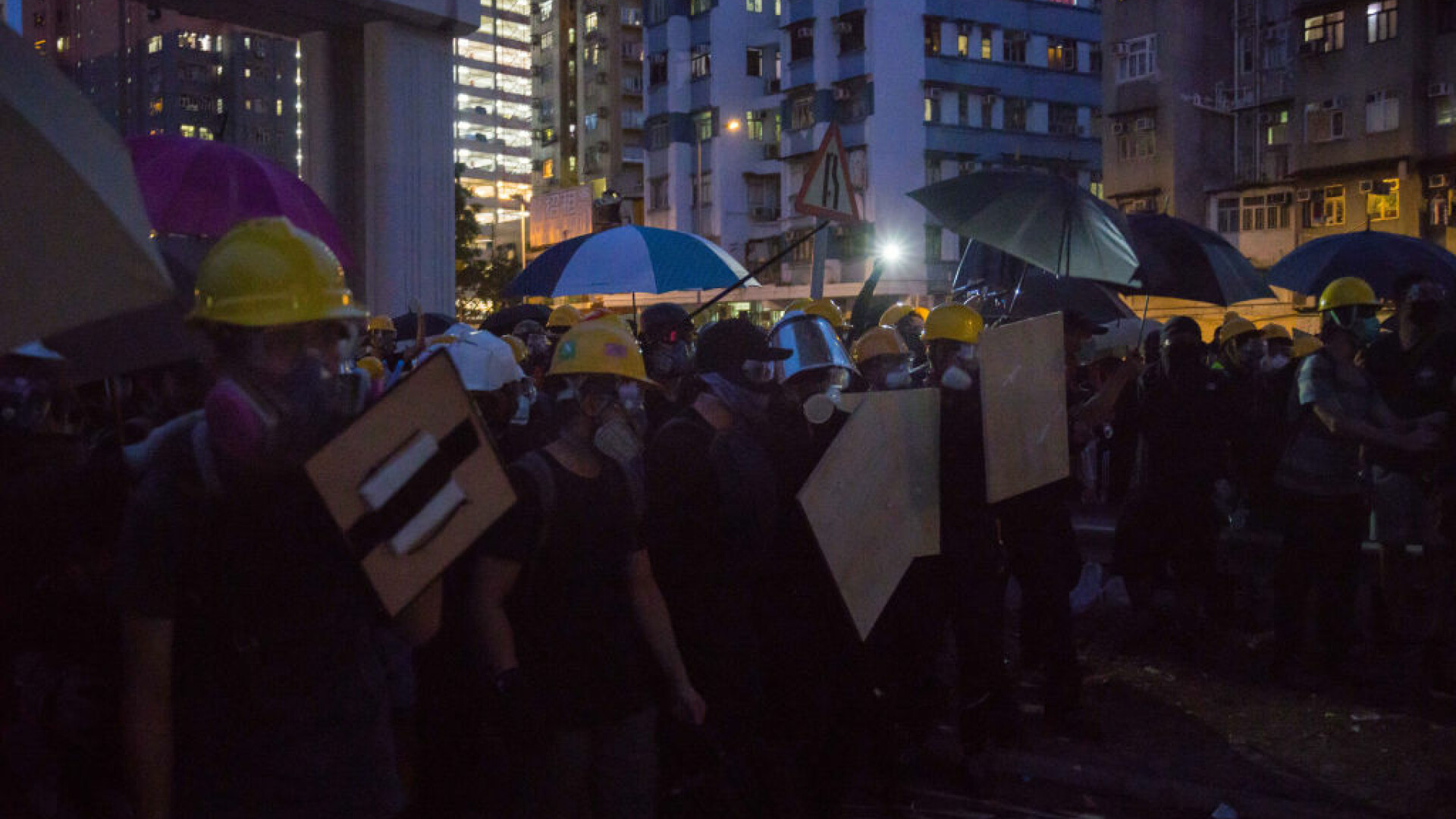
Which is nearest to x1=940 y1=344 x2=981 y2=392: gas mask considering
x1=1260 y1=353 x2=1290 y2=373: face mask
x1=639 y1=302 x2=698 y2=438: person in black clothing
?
x1=639 y1=302 x2=698 y2=438: person in black clothing

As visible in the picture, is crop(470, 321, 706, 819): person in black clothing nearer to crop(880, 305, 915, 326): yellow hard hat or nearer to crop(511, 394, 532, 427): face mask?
crop(511, 394, 532, 427): face mask

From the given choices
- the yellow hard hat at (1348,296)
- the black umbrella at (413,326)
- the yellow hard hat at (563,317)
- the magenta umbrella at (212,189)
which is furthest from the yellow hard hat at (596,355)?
the black umbrella at (413,326)

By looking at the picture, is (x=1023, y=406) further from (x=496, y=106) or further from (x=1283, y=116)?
(x=496, y=106)

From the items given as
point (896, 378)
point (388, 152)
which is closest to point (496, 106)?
point (388, 152)

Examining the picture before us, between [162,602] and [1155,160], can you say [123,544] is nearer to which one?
[162,602]

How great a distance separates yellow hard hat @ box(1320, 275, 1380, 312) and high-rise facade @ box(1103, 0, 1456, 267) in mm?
30008

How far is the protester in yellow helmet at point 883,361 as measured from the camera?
5.80 m

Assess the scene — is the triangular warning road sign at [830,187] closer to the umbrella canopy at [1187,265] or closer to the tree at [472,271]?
the umbrella canopy at [1187,265]

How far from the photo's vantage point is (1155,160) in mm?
43219

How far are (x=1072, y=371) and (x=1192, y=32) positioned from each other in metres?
39.3

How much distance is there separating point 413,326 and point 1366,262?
7.82 m

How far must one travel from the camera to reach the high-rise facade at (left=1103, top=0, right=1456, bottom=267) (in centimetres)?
3581

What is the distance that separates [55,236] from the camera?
1935 mm

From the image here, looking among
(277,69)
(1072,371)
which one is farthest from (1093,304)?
(277,69)
